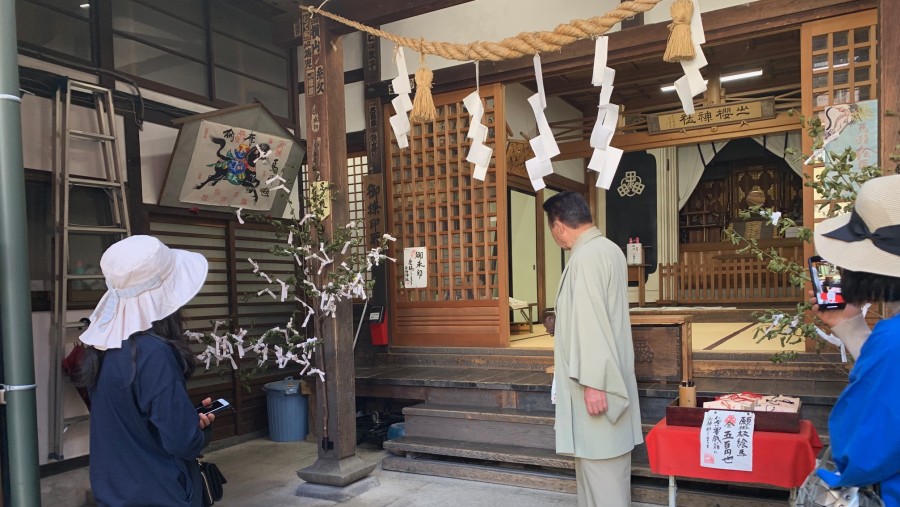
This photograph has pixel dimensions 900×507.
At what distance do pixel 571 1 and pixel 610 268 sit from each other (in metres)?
3.60

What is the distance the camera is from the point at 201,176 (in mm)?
5613

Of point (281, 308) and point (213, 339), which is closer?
point (213, 339)

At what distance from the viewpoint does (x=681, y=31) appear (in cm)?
331

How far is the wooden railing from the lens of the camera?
34.1 feet

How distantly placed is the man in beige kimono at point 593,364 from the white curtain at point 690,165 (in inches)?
377

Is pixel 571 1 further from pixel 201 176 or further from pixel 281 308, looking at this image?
pixel 281 308

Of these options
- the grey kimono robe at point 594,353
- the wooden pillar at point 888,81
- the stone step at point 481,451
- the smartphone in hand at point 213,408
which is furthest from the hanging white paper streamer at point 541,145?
the smartphone in hand at point 213,408

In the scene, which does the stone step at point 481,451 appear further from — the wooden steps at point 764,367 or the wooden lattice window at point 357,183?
the wooden lattice window at point 357,183

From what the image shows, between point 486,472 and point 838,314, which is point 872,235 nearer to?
point 838,314

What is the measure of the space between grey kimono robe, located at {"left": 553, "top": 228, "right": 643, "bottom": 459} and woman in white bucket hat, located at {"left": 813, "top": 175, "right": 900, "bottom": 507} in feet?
4.30

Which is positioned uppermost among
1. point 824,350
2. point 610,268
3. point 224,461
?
point 610,268

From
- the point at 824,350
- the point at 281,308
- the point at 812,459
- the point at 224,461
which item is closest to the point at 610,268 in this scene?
the point at 812,459

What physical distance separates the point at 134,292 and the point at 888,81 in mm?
3416

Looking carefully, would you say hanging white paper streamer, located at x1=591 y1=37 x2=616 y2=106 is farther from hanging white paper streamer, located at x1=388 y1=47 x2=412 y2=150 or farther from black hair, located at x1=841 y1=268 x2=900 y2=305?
black hair, located at x1=841 y1=268 x2=900 y2=305
